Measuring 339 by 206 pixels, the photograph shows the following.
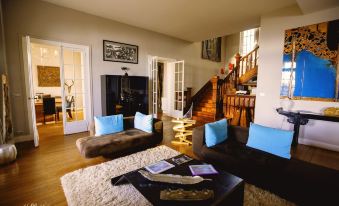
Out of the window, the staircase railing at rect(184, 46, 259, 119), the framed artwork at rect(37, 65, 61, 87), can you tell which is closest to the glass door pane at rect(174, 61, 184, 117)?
the staircase railing at rect(184, 46, 259, 119)

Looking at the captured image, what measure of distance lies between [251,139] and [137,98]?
3245mm

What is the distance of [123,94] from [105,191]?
296cm

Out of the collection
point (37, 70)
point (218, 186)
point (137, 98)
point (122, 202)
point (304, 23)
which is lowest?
point (122, 202)

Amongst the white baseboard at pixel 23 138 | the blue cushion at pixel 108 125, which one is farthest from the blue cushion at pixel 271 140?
the white baseboard at pixel 23 138

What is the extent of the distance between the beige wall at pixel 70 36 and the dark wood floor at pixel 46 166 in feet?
2.77

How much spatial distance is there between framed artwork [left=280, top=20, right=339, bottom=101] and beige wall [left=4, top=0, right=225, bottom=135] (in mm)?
3618

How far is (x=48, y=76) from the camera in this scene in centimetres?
666

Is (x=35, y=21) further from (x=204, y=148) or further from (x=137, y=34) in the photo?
(x=204, y=148)

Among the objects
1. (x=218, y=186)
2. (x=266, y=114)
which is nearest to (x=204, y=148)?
(x=218, y=186)

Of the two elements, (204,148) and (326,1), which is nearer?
(204,148)

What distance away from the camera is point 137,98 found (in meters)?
4.84

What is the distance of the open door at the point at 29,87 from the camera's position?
3258mm

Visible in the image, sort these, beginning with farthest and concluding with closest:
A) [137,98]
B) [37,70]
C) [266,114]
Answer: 1. [37,70]
2. [137,98]
3. [266,114]

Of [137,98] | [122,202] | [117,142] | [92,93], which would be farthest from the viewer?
[137,98]
